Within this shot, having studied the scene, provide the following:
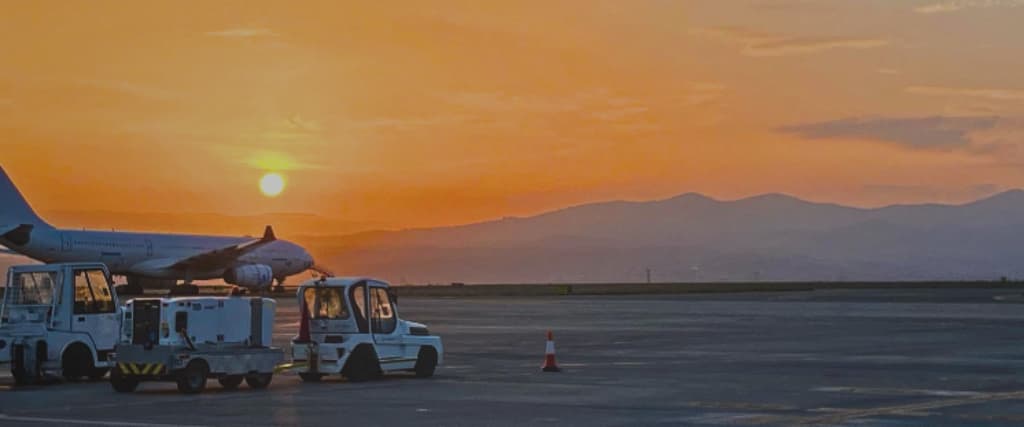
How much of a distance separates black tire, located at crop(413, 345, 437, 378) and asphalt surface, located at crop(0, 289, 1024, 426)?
0.72 feet

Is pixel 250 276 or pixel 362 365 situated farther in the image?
pixel 250 276

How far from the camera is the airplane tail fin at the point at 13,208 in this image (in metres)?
90.6

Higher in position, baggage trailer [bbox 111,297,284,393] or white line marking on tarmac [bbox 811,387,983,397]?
baggage trailer [bbox 111,297,284,393]

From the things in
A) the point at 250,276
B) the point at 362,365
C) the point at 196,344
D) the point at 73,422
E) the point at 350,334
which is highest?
the point at 250,276

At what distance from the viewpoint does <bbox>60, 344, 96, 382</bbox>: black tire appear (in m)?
31.6

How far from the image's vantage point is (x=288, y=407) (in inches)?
985

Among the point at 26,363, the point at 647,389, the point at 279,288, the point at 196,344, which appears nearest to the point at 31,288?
the point at 26,363

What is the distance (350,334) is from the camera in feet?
100

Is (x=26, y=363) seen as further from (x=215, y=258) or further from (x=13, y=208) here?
(x=215, y=258)

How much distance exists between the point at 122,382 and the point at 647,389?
9429 mm

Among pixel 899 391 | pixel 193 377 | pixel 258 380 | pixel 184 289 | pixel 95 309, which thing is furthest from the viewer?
pixel 184 289

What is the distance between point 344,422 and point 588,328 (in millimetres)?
30866

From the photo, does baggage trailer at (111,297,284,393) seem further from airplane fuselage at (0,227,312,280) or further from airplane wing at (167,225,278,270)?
airplane wing at (167,225,278,270)

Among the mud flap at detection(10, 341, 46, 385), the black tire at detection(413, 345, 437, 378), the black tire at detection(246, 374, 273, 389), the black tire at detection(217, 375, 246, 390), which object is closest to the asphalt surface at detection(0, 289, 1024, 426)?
the black tire at detection(413, 345, 437, 378)
